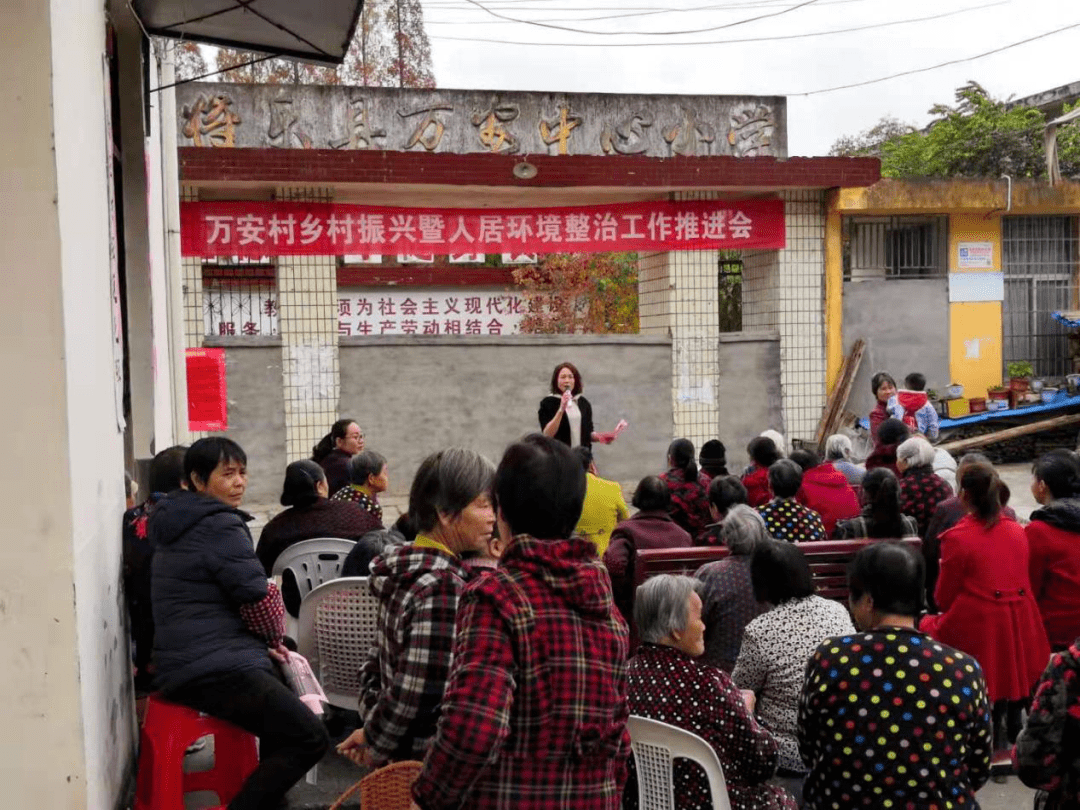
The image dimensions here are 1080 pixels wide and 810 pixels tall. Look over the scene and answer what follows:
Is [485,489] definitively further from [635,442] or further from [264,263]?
[264,263]

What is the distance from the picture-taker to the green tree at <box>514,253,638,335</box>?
21.2 meters

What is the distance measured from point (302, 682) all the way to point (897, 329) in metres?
11.2

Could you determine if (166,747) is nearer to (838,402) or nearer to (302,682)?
(302,682)

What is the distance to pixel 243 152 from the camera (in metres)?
11.5

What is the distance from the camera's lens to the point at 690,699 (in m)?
3.24

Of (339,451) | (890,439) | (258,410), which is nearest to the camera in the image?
(890,439)

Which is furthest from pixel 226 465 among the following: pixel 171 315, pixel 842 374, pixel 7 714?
pixel 842 374

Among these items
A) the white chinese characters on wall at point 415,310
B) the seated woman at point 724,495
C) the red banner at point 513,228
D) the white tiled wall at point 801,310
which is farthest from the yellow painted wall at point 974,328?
the seated woman at point 724,495

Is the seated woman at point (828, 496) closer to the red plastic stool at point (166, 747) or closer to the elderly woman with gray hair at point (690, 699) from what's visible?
the elderly woman with gray hair at point (690, 699)

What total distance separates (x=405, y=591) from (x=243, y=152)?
951 cm

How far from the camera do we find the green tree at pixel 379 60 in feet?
99.3

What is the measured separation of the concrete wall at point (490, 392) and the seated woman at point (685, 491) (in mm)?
6071

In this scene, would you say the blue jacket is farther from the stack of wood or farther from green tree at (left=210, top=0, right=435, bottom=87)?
green tree at (left=210, top=0, right=435, bottom=87)

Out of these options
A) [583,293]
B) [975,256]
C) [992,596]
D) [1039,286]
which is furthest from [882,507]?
[583,293]
